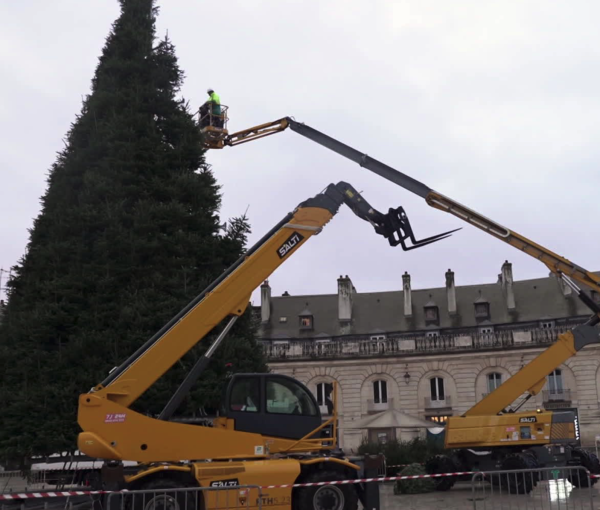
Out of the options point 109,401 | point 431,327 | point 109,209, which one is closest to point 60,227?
point 109,209

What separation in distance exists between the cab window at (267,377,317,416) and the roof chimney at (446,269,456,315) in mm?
38376

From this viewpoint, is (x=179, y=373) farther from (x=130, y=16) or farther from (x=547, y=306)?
(x=547, y=306)

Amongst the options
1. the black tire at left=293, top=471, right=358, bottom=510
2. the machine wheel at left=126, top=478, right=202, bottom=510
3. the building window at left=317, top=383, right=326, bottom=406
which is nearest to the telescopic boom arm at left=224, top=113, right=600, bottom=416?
the black tire at left=293, top=471, right=358, bottom=510

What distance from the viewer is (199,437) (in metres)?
11.8

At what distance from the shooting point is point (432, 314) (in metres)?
49.2

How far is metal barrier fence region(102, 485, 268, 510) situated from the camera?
10.8m

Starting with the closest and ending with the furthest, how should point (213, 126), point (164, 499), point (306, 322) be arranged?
point (164, 499)
point (213, 126)
point (306, 322)

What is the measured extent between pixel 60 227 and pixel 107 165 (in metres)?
2.21

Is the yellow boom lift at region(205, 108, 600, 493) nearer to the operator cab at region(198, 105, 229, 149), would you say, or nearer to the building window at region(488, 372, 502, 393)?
the operator cab at region(198, 105, 229, 149)

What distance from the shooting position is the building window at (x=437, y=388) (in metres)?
46.6

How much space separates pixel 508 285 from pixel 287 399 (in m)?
39.9

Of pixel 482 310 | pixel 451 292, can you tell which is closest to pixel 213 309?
pixel 482 310

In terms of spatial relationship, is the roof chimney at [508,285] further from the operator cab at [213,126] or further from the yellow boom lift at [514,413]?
the operator cab at [213,126]

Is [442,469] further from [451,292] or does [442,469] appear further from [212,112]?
[451,292]
